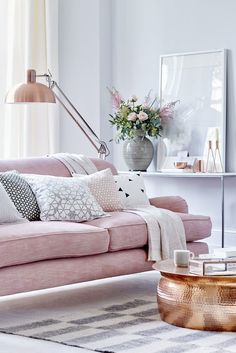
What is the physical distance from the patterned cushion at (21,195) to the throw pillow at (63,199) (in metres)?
0.04

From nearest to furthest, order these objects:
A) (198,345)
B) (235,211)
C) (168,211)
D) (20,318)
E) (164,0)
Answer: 1. (198,345)
2. (20,318)
3. (168,211)
4. (235,211)
5. (164,0)

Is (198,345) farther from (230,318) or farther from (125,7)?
(125,7)

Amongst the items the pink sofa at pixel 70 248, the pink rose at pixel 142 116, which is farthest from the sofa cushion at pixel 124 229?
the pink rose at pixel 142 116

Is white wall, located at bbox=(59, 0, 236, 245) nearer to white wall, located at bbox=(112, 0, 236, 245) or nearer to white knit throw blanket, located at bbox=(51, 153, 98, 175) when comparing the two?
white wall, located at bbox=(112, 0, 236, 245)

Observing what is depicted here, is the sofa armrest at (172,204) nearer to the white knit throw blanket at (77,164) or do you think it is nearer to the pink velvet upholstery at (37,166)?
the white knit throw blanket at (77,164)

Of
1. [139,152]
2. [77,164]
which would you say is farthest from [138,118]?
[77,164]

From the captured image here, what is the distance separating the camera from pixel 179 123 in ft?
22.4

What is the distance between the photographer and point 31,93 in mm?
5328

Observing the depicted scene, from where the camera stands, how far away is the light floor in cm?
350

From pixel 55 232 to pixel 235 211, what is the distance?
2664mm

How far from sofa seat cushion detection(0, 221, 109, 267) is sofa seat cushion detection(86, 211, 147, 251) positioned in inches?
2.9

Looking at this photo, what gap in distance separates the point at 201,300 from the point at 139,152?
10.6ft

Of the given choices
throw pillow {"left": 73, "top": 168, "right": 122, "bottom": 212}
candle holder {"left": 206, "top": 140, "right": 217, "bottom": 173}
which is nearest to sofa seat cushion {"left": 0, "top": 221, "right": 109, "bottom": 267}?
throw pillow {"left": 73, "top": 168, "right": 122, "bottom": 212}

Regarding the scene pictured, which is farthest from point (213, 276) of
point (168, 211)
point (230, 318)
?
point (168, 211)
